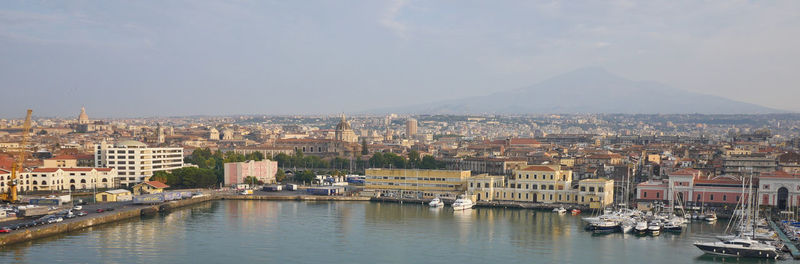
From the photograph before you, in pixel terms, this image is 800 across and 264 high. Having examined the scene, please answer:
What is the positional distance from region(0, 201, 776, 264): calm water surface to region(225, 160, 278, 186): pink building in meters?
7.36

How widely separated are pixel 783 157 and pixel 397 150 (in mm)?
26190

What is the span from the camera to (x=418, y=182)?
79.2ft

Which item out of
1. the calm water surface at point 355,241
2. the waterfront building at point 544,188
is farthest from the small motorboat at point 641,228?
the waterfront building at point 544,188

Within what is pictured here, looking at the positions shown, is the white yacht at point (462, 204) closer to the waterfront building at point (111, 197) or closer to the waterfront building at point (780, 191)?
the waterfront building at point (780, 191)

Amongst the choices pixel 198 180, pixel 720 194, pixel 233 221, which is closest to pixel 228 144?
pixel 198 180

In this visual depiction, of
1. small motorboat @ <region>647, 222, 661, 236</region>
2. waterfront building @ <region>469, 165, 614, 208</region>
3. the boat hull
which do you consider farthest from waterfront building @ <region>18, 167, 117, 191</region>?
the boat hull

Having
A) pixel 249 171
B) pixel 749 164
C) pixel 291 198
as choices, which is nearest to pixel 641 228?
pixel 749 164

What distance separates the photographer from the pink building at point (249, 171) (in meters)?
27.9

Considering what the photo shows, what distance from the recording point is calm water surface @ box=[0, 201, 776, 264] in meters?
13.6

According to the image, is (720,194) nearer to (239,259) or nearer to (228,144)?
(239,259)

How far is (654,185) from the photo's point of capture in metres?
20.7

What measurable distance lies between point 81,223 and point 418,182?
35.7ft

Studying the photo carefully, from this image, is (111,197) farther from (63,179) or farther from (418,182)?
(418,182)

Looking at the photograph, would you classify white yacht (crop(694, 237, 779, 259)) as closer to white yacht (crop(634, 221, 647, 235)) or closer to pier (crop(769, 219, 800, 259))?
pier (crop(769, 219, 800, 259))
